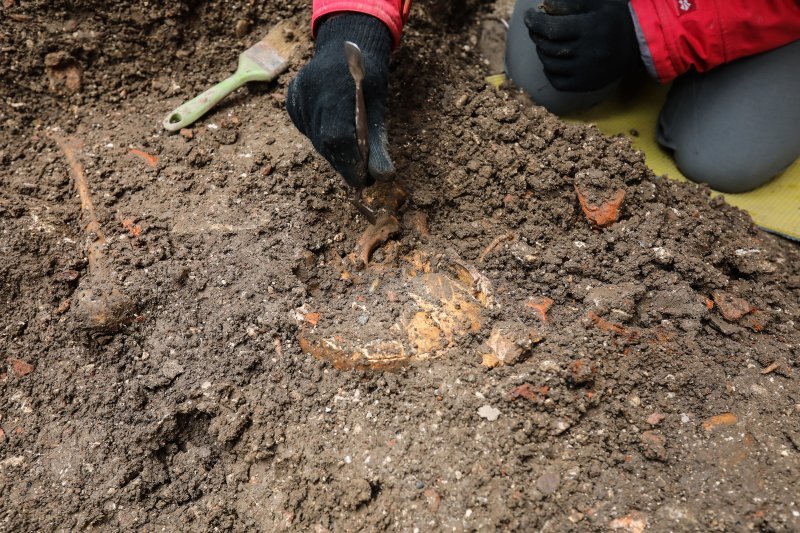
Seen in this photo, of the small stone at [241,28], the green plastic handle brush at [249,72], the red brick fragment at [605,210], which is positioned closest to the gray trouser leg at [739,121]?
the red brick fragment at [605,210]

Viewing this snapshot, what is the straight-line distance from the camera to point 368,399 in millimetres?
1413

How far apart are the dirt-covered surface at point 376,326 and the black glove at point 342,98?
203mm

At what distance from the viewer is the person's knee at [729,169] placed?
2.10m

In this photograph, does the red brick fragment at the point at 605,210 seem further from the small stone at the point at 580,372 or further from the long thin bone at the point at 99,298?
the long thin bone at the point at 99,298

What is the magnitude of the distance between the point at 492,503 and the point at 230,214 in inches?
41.7

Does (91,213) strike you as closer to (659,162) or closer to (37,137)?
(37,137)

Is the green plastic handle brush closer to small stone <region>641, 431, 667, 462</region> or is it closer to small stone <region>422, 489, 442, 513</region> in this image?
small stone <region>422, 489, 442, 513</region>

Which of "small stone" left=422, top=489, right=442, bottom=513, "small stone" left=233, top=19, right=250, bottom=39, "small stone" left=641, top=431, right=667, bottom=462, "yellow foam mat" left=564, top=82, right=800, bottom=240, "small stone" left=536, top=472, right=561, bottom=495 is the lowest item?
"small stone" left=422, top=489, right=442, bottom=513

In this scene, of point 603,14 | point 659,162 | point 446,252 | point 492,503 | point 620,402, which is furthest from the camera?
point 659,162

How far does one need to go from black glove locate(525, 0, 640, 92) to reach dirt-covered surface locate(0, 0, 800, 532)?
266mm

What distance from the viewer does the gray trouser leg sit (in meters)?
2.02

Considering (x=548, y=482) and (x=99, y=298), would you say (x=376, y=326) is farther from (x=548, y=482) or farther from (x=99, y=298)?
(x=99, y=298)

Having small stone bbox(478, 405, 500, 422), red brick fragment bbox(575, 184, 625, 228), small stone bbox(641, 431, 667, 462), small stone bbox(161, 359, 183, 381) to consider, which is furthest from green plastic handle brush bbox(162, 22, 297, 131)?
small stone bbox(641, 431, 667, 462)

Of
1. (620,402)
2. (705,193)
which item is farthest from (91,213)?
(705,193)
